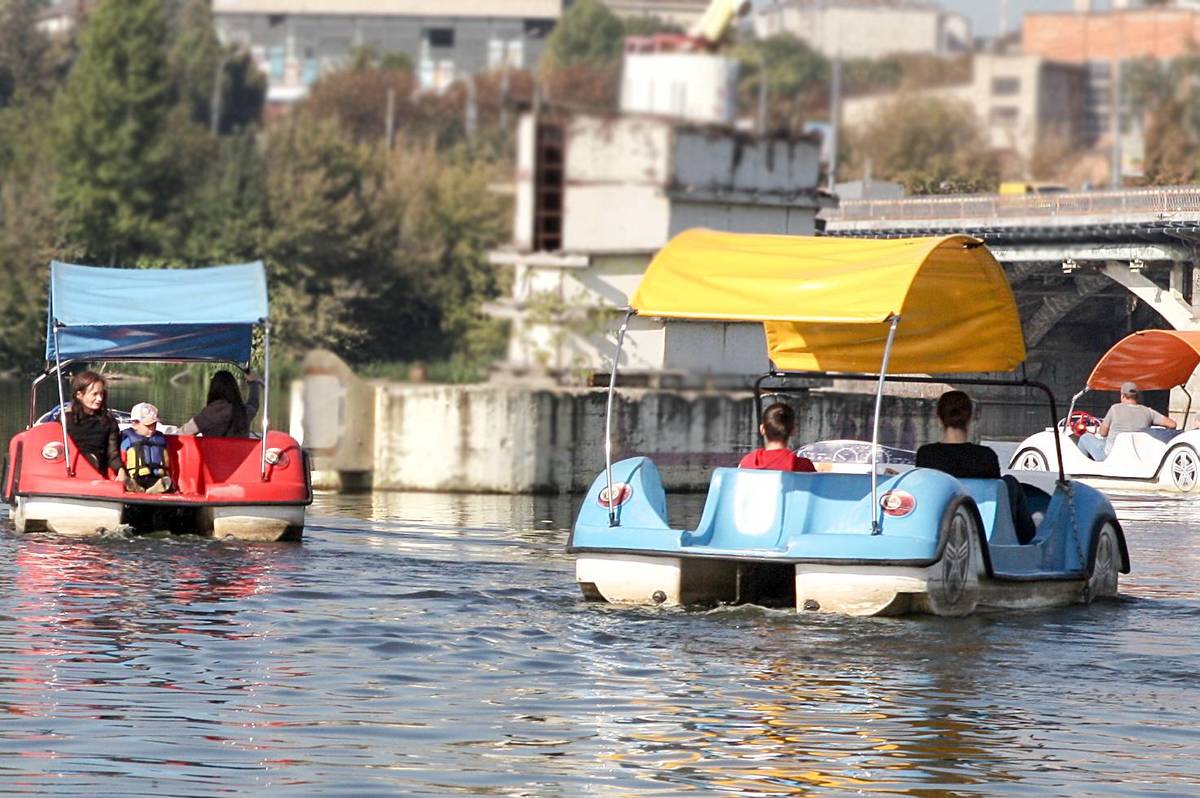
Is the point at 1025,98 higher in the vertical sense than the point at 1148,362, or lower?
higher

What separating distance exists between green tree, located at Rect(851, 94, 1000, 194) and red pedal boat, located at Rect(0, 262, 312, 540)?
97.3 metres

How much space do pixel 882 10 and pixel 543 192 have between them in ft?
461

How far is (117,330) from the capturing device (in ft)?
78.0

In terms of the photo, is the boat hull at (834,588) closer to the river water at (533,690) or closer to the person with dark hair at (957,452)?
the river water at (533,690)

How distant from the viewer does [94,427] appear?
21938mm

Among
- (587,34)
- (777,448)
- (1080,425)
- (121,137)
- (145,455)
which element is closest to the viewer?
(777,448)

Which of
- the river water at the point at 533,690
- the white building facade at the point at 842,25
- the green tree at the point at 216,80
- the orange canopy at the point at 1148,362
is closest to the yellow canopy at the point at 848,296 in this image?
the river water at the point at 533,690

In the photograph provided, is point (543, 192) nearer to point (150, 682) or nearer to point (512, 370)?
point (512, 370)

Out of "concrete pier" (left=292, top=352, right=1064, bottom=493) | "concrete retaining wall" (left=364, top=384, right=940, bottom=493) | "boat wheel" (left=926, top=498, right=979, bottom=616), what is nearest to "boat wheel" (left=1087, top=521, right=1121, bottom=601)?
"boat wheel" (left=926, top=498, right=979, bottom=616)

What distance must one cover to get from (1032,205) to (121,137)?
40939 mm

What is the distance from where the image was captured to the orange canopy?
3988cm

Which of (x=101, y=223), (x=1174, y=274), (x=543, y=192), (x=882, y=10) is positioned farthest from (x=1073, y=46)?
(x=543, y=192)

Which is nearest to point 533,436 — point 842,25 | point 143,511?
point 143,511

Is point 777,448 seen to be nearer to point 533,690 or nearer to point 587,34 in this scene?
point 533,690
